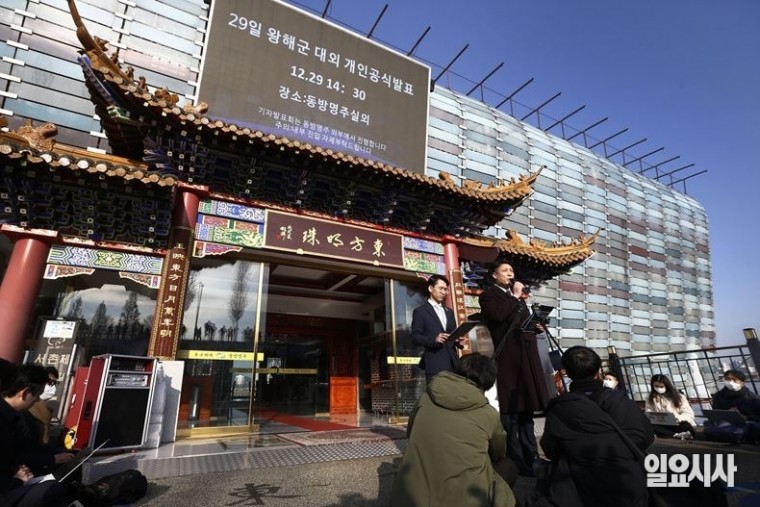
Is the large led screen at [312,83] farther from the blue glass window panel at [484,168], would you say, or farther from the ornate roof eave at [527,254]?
the blue glass window panel at [484,168]

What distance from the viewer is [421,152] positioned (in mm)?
10258

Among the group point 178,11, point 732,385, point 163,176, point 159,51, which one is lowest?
point 732,385

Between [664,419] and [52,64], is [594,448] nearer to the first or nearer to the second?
[664,419]

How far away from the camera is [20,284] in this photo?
5508 mm

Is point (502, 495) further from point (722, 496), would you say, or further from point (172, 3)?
point (172, 3)

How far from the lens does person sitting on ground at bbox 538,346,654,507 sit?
199 centimetres

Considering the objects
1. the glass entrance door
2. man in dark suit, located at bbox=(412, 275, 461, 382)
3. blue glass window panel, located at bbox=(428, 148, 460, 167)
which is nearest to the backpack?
man in dark suit, located at bbox=(412, 275, 461, 382)

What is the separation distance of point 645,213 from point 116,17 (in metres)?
23.6

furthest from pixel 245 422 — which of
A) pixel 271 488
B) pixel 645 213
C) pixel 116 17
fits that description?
pixel 645 213

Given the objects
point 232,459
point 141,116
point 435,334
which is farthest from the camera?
point 141,116

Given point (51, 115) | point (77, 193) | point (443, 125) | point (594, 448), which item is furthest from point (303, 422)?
point (443, 125)

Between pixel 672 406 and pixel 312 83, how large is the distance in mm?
9313

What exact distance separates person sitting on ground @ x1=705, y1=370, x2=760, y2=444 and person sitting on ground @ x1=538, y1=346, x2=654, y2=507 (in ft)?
15.4

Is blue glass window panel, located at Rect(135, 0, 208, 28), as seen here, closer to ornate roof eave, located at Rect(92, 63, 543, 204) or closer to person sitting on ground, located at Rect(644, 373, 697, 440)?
ornate roof eave, located at Rect(92, 63, 543, 204)
